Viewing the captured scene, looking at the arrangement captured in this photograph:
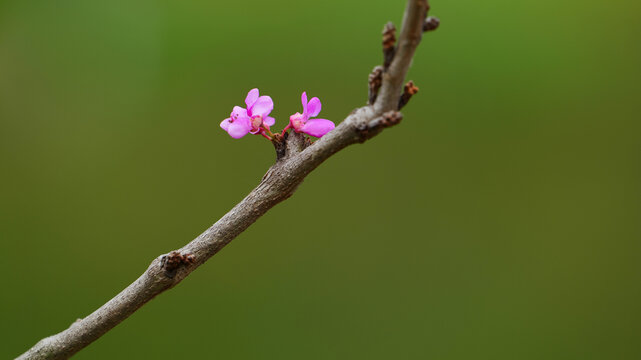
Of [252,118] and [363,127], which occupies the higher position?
[252,118]

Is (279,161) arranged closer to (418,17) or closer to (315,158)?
(315,158)

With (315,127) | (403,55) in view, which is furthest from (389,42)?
(315,127)

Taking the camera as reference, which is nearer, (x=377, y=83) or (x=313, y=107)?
(x=377, y=83)

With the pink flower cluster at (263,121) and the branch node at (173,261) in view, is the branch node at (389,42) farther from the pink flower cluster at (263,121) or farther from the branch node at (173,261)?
the branch node at (173,261)

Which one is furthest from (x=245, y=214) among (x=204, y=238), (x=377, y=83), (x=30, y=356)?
(x=30, y=356)

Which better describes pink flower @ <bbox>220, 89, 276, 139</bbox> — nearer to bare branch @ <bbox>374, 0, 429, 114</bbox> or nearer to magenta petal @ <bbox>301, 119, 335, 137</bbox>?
magenta petal @ <bbox>301, 119, 335, 137</bbox>
